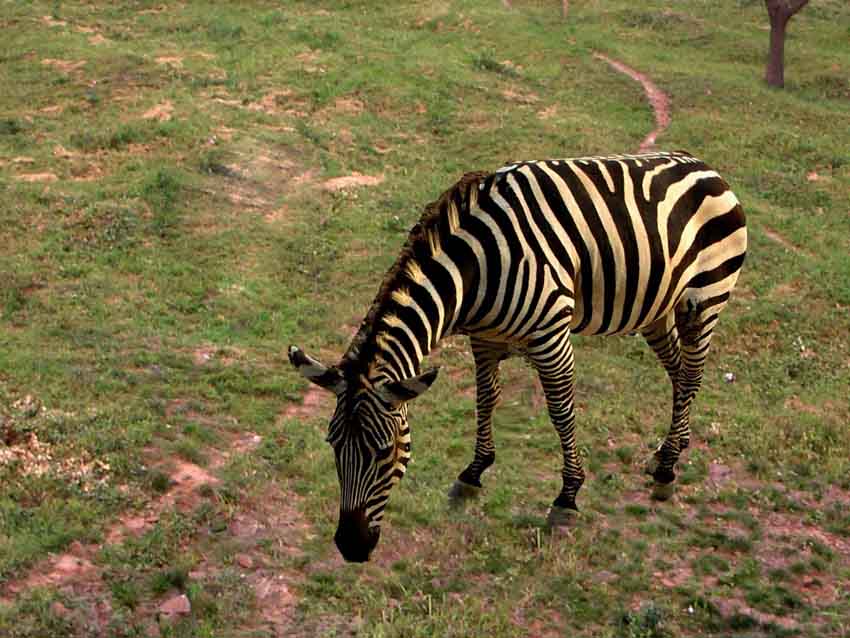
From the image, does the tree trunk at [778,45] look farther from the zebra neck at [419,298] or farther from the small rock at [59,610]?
the small rock at [59,610]

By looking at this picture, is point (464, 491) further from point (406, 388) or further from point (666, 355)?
point (406, 388)

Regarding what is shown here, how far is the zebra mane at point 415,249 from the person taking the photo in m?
7.09

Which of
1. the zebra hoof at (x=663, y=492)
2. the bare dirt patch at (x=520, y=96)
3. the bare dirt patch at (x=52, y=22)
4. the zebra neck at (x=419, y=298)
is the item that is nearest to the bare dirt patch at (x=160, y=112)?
the bare dirt patch at (x=520, y=96)

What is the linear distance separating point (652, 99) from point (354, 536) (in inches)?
971

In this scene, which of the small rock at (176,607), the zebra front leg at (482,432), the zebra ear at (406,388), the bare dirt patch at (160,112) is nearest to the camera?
the zebra ear at (406,388)

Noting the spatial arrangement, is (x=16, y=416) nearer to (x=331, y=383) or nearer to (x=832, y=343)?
(x=331, y=383)

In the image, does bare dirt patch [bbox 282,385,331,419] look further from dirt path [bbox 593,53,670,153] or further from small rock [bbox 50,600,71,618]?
dirt path [bbox 593,53,670,153]

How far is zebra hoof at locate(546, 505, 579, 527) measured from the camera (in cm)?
928

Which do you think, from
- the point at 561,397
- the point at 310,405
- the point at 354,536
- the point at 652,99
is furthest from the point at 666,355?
the point at 652,99

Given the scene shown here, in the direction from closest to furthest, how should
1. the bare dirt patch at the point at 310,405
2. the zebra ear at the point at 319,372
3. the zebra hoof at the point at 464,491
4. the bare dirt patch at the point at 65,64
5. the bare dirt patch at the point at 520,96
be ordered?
the zebra ear at the point at 319,372 → the zebra hoof at the point at 464,491 → the bare dirt patch at the point at 310,405 → the bare dirt patch at the point at 65,64 → the bare dirt patch at the point at 520,96

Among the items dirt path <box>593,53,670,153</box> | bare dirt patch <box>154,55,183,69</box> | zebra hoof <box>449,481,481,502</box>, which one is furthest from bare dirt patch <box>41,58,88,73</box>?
zebra hoof <box>449,481,481,502</box>

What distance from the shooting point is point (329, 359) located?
13516mm

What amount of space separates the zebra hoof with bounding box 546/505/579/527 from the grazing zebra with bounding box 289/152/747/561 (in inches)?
0.6

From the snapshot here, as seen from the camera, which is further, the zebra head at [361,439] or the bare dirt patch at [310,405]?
the bare dirt patch at [310,405]
